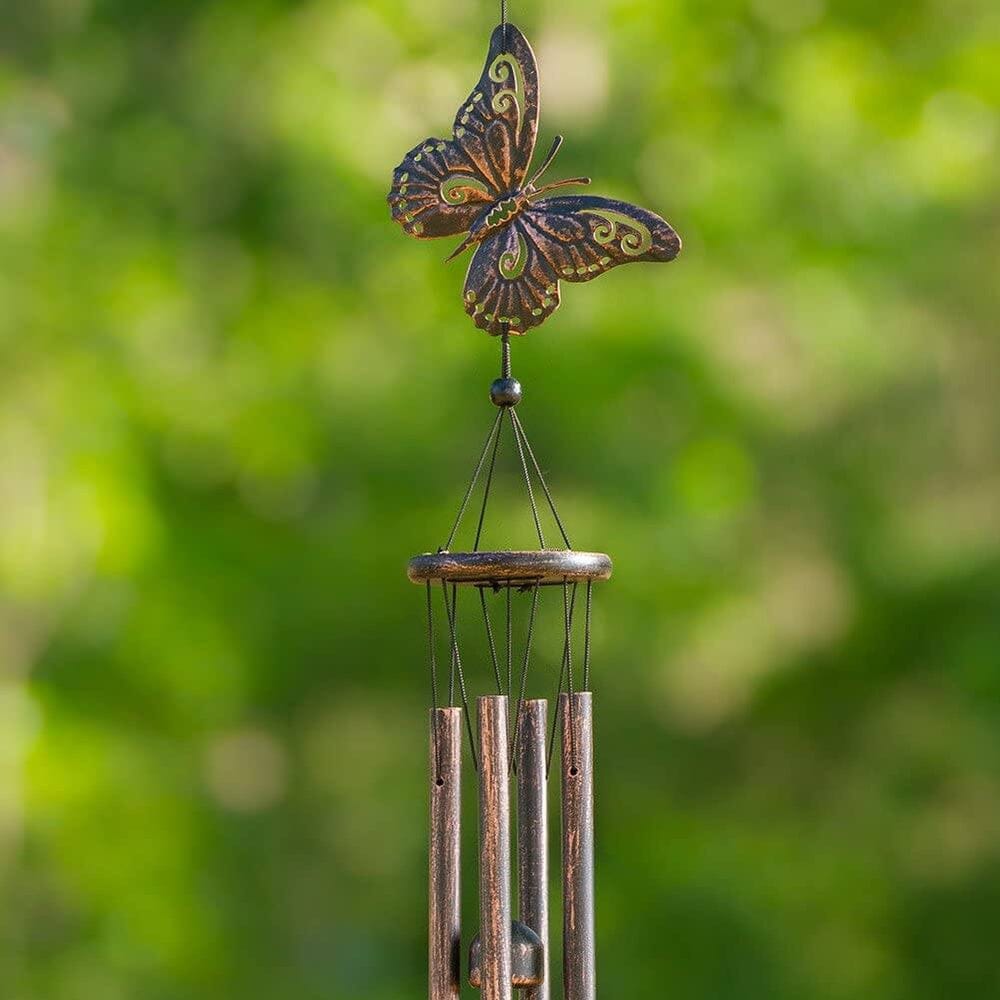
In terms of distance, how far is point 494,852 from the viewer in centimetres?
197

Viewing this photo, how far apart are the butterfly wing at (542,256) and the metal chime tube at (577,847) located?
466 millimetres

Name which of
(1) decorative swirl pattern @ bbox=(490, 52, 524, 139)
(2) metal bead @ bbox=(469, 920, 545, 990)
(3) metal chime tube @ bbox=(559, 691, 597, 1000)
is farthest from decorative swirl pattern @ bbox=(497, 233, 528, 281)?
(2) metal bead @ bbox=(469, 920, 545, 990)

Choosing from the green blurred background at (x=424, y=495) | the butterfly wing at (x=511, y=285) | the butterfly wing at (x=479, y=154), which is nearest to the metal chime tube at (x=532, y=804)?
the butterfly wing at (x=511, y=285)

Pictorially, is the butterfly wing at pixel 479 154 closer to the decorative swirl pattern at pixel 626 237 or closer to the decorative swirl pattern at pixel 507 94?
the decorative swirl pattern at pixel 507 94

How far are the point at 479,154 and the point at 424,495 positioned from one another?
110 inches

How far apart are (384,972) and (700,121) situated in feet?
8.83

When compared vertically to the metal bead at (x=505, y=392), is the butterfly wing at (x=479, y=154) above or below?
above

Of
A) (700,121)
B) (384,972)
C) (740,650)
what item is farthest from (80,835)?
(700,121)

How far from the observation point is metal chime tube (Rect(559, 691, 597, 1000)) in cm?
202

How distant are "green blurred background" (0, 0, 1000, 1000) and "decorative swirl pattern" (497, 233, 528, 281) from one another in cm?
252

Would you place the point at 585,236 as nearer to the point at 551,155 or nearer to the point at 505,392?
the point at 551,155

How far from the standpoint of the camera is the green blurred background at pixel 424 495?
4.82 m

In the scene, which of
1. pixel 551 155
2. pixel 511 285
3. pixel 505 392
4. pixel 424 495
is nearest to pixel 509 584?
pixel 505 392

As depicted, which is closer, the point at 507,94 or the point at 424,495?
the point at 507,94
